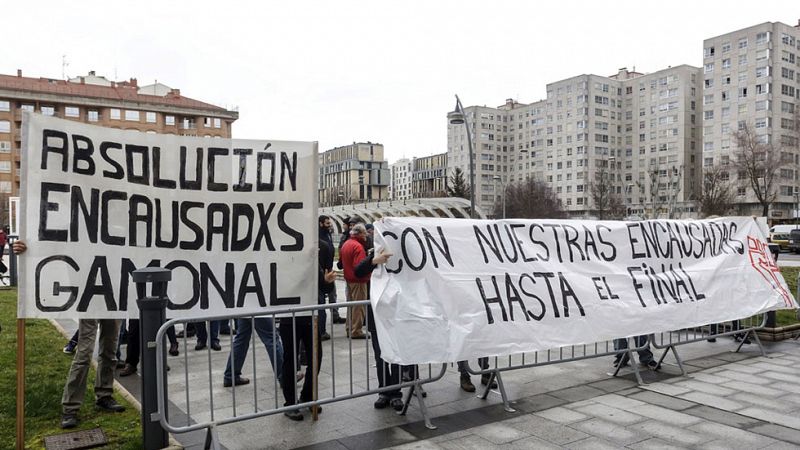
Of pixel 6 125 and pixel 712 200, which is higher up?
pixel 6 125

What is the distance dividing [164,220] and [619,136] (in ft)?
341

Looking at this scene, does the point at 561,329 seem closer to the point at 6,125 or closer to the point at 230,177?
the point at 230,177

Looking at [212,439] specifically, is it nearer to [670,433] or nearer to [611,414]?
[611,414]

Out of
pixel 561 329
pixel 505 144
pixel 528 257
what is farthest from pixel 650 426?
pixel 505 144

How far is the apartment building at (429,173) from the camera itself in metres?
150

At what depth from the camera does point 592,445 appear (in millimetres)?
4457

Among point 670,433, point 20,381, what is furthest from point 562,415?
point 20,381

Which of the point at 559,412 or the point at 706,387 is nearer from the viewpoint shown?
the point at 559,412

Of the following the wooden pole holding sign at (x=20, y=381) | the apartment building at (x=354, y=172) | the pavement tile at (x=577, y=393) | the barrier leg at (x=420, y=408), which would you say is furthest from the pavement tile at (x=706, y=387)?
the apartment building at (x=354, y=172)

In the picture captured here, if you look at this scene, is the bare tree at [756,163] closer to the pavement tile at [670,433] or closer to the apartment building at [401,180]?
the pavement tile at [670,433]

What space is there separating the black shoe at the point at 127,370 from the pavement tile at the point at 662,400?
5400 millimetres

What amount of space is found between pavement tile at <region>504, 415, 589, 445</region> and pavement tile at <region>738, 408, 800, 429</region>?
166 centimetres

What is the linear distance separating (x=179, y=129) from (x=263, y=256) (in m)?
82.0

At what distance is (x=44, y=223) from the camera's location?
4.20 m
